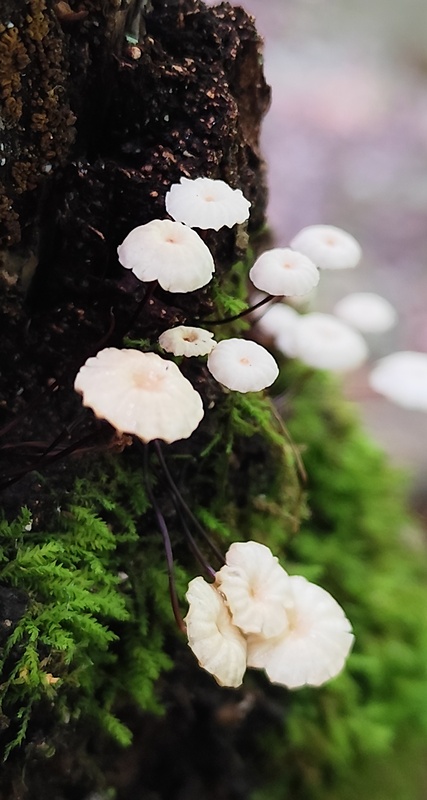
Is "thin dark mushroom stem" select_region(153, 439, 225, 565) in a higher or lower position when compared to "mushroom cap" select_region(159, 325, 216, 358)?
lower

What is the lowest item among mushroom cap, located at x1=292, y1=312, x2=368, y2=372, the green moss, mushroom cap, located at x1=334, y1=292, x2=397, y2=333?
the green moss

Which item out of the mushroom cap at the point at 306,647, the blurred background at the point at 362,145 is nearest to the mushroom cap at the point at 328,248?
the mushroom cap at the point at 306,647

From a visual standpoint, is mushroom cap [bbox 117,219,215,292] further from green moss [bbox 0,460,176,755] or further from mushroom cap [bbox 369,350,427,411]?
mushroom cap [bbox 369,350,427,411]

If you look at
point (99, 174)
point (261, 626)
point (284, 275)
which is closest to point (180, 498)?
point (261, 626)

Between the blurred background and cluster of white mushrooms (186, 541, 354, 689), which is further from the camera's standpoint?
the blurred background

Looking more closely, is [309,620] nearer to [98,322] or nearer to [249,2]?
[98,322]

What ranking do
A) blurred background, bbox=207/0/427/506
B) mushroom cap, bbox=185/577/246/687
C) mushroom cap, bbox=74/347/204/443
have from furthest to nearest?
blurred background, bbox=207/0/427/506
mushroom cap, bbox=185/577/246/687
mushroom cap, bbox=74/347/204/443

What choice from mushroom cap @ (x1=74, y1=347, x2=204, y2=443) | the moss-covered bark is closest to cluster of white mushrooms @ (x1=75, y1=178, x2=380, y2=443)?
mushroom cap @ (x1=74, y1=347, x2=204, y2=443)

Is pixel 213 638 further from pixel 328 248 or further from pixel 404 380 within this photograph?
pixel 404 380
